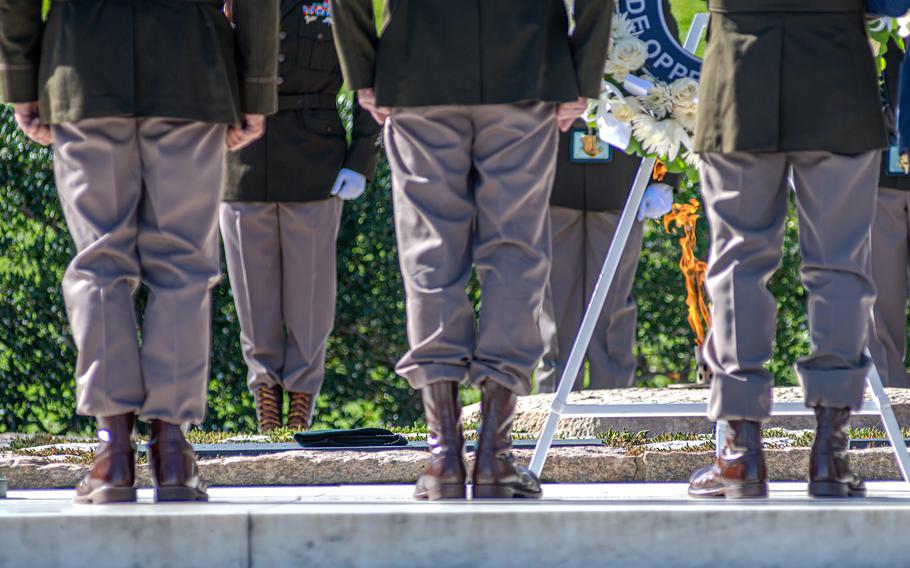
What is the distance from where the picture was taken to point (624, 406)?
5.39 metres

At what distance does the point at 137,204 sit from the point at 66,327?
4.62m

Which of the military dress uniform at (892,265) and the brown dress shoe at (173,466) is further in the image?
the military dress uniform at (892,265)

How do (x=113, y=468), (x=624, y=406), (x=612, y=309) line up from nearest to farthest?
(x=113, y=468) < (x=624, y=406) < (x=612, y=309)

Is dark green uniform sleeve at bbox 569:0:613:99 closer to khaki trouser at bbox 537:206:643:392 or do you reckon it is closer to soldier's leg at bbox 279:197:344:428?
soldier's leg at bbox 279:197:344:428

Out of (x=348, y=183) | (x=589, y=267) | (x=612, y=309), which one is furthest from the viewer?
(x=612, y=309)

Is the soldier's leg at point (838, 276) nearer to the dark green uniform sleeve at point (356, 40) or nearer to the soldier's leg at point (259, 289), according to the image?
the dark green uniform sleeve at point (356, 40)

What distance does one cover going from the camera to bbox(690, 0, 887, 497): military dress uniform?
4.62m

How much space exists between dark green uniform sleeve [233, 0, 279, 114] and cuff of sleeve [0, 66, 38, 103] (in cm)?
54

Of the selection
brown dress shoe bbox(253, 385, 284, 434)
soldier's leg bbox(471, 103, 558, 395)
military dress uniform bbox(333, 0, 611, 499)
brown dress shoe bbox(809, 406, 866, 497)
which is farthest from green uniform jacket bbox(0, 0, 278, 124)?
brown dress shoe bbox(253, 385, 284, 434)

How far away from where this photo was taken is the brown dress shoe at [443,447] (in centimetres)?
447

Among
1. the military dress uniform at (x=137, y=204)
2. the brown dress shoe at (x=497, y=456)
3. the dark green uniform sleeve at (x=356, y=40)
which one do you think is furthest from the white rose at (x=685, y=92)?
the military dress uniform at (x=137, y=204)

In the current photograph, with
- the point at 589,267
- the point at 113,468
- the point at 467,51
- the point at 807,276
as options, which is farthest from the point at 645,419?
the point at 113,468

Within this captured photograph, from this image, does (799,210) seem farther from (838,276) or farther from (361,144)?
(361,144)

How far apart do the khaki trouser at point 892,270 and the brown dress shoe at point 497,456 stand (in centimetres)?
476
